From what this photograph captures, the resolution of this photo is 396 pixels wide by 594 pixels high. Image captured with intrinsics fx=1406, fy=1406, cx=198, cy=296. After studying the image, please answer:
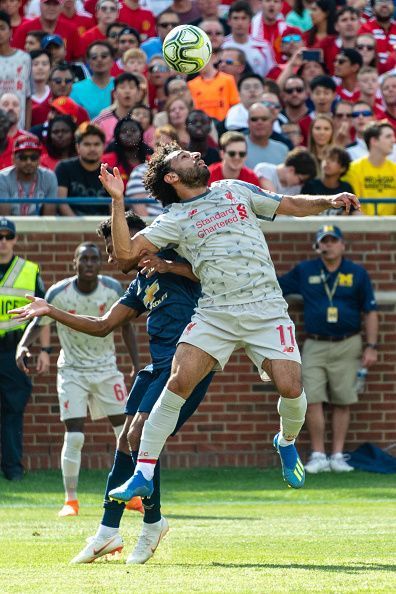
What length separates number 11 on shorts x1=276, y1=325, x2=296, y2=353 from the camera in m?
8.48

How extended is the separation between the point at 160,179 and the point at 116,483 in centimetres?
201

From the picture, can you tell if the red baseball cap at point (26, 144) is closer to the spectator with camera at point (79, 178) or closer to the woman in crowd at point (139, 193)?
the spectator with camera at point (79, 178)

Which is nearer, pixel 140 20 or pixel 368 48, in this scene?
pixel 368 48

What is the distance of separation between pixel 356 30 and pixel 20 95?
15.0ft

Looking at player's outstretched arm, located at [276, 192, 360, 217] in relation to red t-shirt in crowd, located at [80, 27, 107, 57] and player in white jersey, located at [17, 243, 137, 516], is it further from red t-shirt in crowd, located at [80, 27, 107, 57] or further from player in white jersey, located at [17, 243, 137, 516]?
red t-shirt in crowd, located at [80, 27, 107, 57]

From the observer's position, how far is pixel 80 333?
13.1 metres

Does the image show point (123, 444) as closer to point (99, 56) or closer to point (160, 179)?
point (160, 179)

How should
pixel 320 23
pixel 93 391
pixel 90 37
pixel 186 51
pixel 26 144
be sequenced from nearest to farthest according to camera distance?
pixel 186 51 < pixel 93 391 < pixel 26 144 < pixel 90 37 < pixel 320 23

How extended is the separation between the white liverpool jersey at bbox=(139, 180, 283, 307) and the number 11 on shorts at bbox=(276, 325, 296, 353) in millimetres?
207

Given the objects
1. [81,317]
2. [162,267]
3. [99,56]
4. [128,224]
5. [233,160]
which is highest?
[99,56]

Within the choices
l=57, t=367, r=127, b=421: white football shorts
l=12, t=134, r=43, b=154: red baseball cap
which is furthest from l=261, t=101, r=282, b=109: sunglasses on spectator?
l=57, t=367, r=127, b=421: white football shorts

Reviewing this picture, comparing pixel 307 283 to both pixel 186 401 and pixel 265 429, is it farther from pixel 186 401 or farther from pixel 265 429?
pixel 186 401

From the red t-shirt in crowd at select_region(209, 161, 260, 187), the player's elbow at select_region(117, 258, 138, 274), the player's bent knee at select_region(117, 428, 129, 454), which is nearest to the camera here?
the player's elbow at select_region(117, 258, 138, 274)

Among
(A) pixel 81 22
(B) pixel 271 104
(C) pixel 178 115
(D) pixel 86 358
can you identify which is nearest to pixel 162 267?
(D) pixel 86 358
